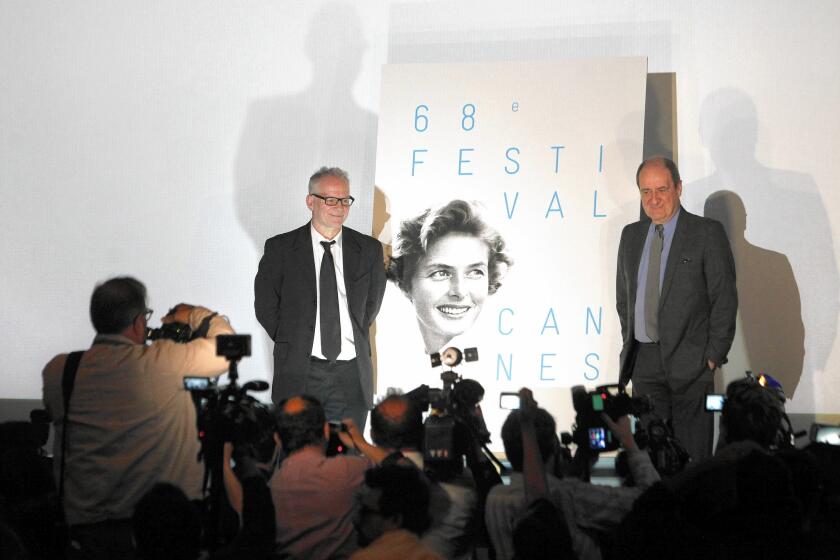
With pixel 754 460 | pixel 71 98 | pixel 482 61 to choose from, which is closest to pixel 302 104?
pixel 482 61

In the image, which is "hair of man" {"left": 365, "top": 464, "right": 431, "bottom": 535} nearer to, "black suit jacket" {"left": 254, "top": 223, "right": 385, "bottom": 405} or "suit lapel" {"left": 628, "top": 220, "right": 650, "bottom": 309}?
"black suit jacket" {"left": 254, "top": 223, "right": 385, "bottom": 405}

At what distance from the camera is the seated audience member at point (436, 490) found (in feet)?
8.73

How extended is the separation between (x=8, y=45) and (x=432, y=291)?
119 inches

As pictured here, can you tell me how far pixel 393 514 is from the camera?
7.43 ft

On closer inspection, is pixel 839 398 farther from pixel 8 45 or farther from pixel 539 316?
pixel 8 45

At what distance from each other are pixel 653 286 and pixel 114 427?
2605mm

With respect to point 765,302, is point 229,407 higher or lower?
lower

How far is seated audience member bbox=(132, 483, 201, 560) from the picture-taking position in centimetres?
222

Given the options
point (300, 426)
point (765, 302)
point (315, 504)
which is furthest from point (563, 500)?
point (765, 302)

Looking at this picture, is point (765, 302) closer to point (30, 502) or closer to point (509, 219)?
point (509, 219)

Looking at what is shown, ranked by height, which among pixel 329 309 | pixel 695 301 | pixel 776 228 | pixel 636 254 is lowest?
pixel 329 309

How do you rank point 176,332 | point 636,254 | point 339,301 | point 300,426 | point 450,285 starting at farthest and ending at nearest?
point 450,285 → point 339,301 → point 636,254 → point 176,332 → point 300,426

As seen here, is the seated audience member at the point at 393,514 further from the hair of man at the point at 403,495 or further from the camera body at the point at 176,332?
the camera body at the point at 176,332

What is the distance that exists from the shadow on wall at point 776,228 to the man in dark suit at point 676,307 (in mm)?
777
